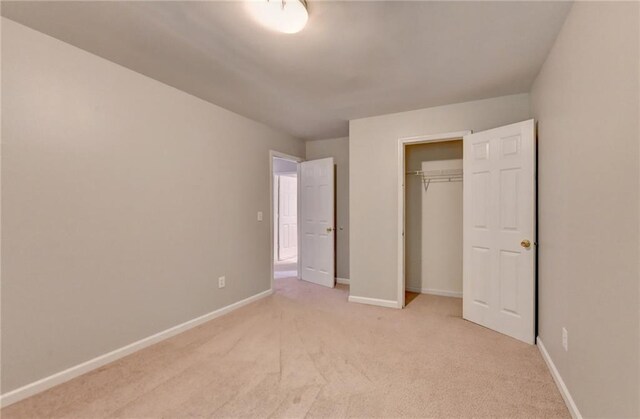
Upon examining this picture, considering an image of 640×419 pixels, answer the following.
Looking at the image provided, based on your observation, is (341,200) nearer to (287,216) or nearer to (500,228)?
(500,228)

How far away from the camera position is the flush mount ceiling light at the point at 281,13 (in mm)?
1605

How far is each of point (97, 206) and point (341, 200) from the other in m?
3.27

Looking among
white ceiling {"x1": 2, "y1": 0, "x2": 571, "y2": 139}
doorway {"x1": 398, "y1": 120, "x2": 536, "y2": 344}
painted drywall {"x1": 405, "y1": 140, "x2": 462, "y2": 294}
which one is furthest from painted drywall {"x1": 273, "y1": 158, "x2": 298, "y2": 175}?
doorway {"x1": 398, "y1": 120, "x2": 536, "y2": 344}

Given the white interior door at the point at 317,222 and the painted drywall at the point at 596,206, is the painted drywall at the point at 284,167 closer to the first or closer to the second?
the white interior door at the point at 317,222

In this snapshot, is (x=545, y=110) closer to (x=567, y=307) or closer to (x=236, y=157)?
(x=567, y=307)

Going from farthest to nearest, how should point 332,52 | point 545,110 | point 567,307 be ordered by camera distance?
point 545,110
point 332,52
point 567,307

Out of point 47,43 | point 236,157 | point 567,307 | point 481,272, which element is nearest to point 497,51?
point 567,307

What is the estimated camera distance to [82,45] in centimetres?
209

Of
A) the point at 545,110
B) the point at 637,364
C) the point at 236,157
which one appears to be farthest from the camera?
the point at 236,157

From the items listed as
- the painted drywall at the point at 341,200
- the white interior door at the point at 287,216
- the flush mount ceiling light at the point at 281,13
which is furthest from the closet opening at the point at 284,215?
the flush mount ceiling light at the point at 281,13

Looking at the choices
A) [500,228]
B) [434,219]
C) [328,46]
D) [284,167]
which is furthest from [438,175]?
[284,167]

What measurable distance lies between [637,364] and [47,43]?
11.7 ft

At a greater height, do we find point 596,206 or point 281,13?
point 281,13

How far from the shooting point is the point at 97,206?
2.25 metres
